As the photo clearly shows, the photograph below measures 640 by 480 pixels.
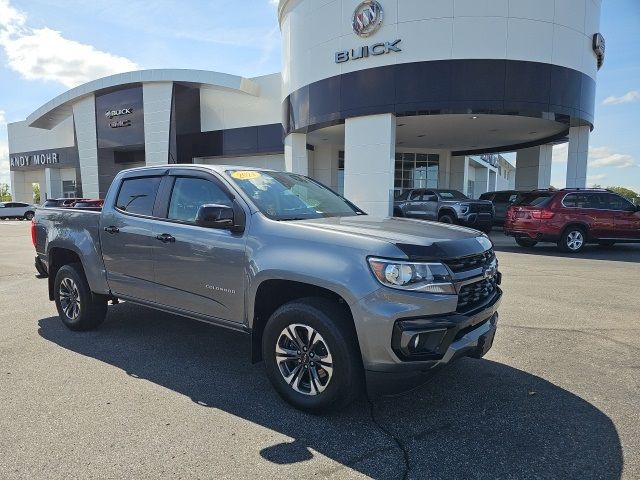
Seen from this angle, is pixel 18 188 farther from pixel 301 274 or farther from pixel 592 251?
pixel 301 274

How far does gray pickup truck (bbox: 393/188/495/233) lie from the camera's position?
54.1 feet

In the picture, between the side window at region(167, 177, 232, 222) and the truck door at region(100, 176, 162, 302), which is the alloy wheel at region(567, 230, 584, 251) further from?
the truck door at region(100, 176, 162, 302)

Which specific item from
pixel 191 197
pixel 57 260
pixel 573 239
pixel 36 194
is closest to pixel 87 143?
pixel 36 194

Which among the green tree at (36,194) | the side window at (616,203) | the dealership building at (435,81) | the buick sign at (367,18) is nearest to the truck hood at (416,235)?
the side window at (616,203)

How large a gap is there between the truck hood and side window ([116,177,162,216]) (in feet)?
5.94

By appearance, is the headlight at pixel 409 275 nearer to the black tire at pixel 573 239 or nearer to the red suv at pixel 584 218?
the red suv at pixel 584 218

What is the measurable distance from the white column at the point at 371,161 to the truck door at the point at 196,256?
13471 mm

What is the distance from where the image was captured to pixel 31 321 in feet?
19.0

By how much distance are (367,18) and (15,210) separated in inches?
1268

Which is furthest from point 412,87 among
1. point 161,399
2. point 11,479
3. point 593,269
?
point 11,479

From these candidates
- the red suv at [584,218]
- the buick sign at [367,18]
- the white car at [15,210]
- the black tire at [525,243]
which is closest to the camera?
the red suv at [584,218]

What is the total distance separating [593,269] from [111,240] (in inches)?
374

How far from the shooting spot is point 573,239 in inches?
497

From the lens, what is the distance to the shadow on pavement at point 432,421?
2.72 meters
